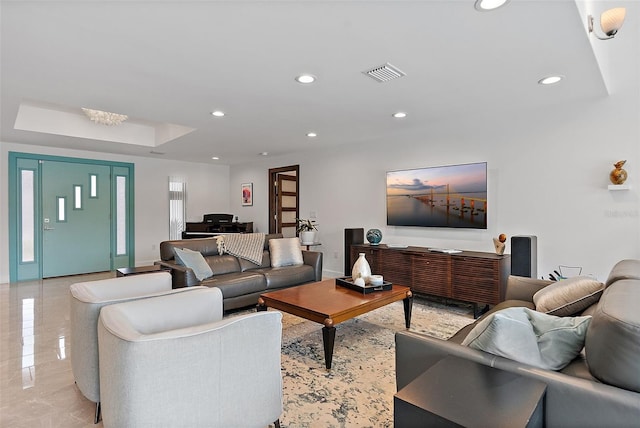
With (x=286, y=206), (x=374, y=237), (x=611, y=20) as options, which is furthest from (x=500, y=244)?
(x=286, y=206)

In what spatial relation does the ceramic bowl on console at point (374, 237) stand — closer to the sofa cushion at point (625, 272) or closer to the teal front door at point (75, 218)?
the sofa cushion at point (625, 272)

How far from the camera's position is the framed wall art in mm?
7691

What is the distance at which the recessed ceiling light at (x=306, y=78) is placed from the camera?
112 inches

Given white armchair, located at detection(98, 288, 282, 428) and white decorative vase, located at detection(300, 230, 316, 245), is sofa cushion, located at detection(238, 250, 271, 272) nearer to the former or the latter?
white decorative vase, located at detection(300, 230, 316, 245)

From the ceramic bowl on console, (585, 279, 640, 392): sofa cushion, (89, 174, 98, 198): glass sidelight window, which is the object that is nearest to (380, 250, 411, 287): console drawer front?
the ceramic bowl on console

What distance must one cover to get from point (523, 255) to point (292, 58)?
3.03m

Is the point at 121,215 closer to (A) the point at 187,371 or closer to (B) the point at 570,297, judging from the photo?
(A) the point at 187,371

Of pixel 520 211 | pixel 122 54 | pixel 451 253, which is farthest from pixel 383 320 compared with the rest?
pixel 122 54

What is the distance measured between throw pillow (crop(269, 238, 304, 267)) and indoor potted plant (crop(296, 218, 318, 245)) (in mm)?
1272

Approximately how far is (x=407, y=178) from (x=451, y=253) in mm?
1379

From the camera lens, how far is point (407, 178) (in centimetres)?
496

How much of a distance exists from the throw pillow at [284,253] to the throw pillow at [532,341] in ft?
10.8

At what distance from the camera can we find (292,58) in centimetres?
252

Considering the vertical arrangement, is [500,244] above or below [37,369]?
above
